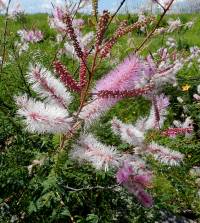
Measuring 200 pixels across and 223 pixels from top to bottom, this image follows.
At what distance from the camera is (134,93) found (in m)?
1.67

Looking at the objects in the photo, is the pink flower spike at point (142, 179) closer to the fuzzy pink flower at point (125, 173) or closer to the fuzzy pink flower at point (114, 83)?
the fuzzy pink flower at point (125, 173)

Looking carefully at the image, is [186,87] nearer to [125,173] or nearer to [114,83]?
[125,173]

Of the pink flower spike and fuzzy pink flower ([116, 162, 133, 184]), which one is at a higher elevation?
fuzzy pink flower ([116, 162, 133, 184])

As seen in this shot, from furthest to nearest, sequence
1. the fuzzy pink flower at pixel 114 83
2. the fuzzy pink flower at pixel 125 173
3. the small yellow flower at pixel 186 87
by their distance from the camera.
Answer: the small yellow flower at pixel 186 87
the fuzzy pink flower at pixel 125 173
the fuzzy pink flower at pixel 114 83

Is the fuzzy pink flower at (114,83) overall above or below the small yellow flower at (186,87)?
above

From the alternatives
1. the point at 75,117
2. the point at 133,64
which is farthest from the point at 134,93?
the point at 75,117

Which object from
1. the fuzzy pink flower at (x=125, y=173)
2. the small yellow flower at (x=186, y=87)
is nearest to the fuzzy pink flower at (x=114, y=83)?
the fuzzy pink flower at (x=125, y=173)

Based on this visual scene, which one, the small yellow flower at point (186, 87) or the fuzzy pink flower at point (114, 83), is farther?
the small yellow flower at point (186, 87)

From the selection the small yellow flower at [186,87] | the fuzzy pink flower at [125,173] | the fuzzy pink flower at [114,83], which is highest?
the fuzzy pink flower at [114,83]

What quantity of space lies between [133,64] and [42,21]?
1613 centimetres

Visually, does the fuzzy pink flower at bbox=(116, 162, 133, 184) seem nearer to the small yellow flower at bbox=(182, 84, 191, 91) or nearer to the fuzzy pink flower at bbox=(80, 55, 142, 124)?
the fuzzy pink flower at bbox=(80, 55, 142, 124)

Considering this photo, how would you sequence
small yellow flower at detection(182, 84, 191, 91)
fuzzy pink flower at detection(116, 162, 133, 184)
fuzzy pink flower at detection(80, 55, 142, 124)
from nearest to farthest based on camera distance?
fuzzy pink flower at detection(80, 55, 142, 124) → fuzzy pink flower at detection(116, 162, 133, 184) → small yellow flower at detection(182, 84, 191, 91)

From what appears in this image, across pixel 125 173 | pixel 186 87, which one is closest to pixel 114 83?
pixel 125 173

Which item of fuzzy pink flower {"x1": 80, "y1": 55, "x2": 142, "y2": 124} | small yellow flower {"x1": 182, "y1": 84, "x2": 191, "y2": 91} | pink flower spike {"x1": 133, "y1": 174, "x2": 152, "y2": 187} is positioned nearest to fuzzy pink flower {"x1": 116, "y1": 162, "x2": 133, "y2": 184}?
pink flower spike {"x1": 133, "y1": 174, "x2": 152, "y2": 187}
